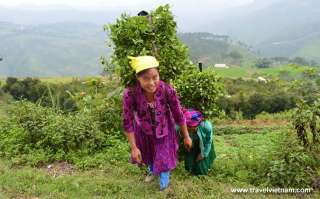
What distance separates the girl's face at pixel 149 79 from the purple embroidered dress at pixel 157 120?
0.18 meters

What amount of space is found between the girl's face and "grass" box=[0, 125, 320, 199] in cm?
117

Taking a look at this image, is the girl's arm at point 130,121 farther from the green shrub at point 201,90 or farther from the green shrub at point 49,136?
the green shrub at point 49,136

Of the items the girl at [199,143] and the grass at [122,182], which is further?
the girl at [199,143]

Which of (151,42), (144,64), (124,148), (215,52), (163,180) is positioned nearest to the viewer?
(144,64)

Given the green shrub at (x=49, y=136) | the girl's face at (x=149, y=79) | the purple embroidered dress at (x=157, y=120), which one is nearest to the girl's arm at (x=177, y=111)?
the purple embroidered dress at (x=157, y=120)

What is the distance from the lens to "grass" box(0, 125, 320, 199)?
15.5 ft

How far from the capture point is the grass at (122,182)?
473 cm

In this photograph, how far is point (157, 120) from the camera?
467 cm

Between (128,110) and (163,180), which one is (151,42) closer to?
(128,110)

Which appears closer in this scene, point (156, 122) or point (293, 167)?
point (156, 122)

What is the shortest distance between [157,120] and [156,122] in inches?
1.1

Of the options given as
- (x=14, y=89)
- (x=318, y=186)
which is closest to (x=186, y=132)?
(x=318, y=186)

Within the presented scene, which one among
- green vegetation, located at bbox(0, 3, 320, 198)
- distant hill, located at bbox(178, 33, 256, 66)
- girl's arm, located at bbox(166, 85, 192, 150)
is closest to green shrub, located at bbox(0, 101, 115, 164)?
green vegetation, located at bbox(0, 3, 320, 198)

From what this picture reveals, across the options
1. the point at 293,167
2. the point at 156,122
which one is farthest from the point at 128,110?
the point at 293,167
